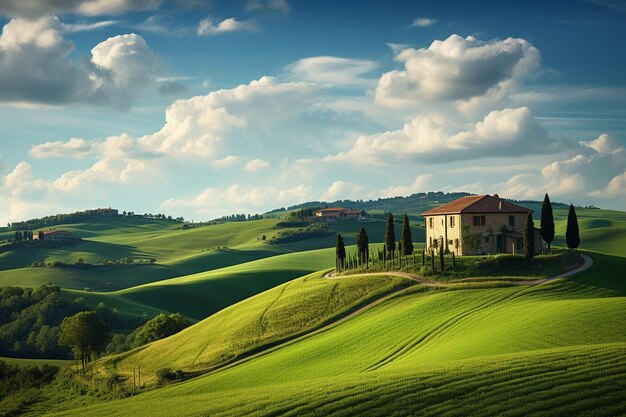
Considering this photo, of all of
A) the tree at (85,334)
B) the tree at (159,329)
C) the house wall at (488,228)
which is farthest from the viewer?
the tree at (159,329)

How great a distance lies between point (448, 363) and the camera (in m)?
34.0

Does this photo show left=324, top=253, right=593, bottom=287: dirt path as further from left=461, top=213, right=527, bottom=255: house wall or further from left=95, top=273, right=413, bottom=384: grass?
left=461, top=213, right=527, bottom=255: house wall

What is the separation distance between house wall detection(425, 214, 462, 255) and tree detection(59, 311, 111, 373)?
50.6 m

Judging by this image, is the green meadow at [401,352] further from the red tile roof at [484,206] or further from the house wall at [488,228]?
the red tile roof at [484,206]

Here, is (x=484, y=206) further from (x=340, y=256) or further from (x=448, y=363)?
(x=448, y=363)

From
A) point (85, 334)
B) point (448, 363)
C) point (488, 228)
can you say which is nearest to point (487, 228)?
point (488, 228)

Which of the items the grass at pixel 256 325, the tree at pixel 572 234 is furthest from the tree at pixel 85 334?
the tree at pixel 572 234

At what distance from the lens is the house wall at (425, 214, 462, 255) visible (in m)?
85.9

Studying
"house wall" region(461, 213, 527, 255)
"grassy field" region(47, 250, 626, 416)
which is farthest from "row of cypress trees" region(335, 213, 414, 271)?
"grassy field" region(47, 250, 626, 416)

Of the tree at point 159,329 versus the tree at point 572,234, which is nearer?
the tree at point 572,234

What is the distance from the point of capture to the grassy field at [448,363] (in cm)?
2545

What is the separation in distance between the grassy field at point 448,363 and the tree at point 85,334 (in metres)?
16.5

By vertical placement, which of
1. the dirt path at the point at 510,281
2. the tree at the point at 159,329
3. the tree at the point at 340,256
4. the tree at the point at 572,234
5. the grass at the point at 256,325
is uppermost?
the tree at the point at 572,234

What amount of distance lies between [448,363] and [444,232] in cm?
5759
